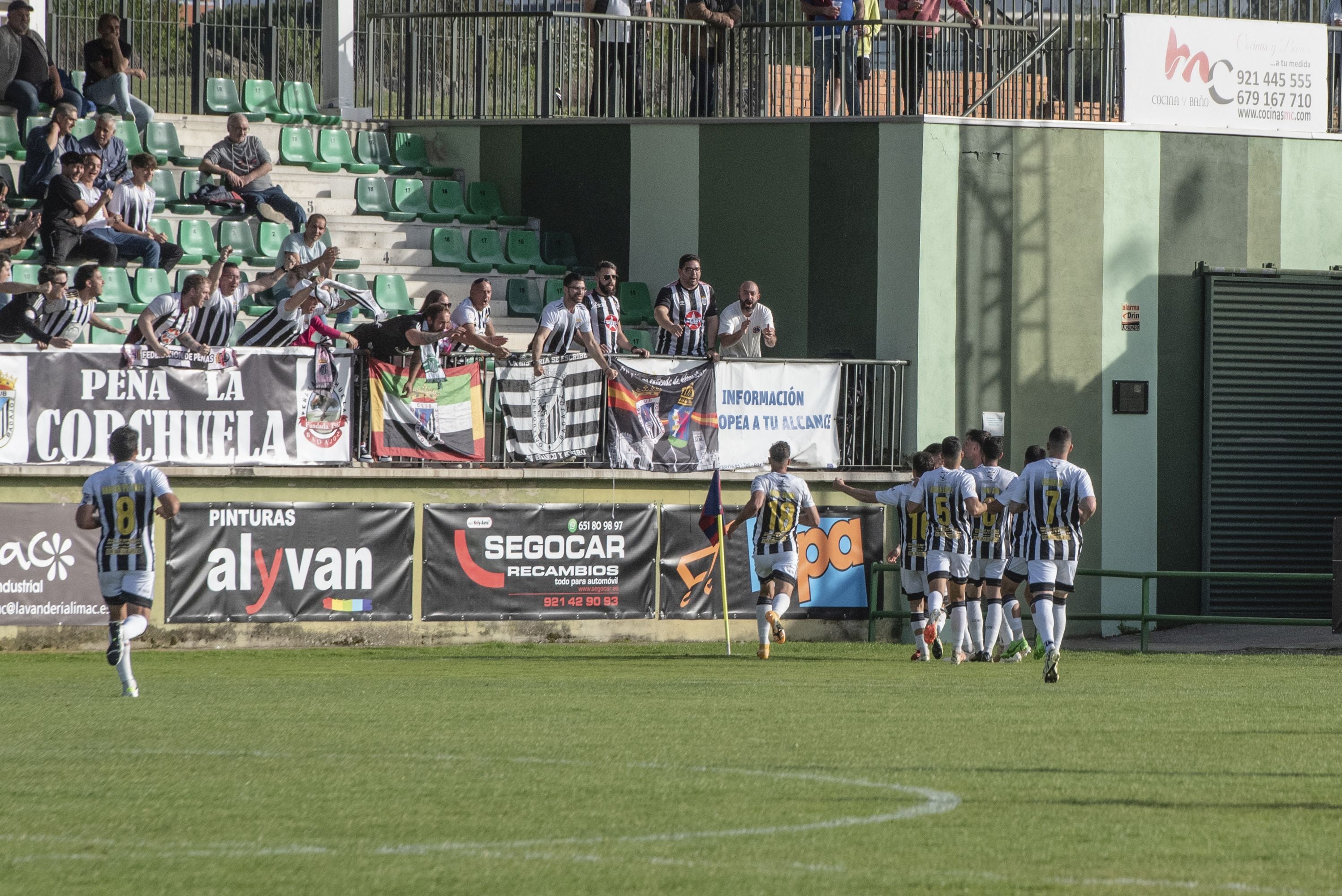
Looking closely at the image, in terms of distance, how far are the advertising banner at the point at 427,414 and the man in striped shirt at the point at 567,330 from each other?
28.4 inches

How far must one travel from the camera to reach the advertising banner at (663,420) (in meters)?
20.4

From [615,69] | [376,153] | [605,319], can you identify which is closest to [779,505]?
[605,319]

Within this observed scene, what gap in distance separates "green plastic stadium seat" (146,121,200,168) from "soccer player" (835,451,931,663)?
9619 mm

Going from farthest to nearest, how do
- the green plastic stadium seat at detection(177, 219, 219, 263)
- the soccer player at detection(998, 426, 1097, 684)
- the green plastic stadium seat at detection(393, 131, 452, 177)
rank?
the green plastic stadium seat at detection(393, 131, 452, 177) → the green plastic stadium seat at detection(177, 219, 219, 263) → the soccer player at detection(998, 426, 1097, 684)

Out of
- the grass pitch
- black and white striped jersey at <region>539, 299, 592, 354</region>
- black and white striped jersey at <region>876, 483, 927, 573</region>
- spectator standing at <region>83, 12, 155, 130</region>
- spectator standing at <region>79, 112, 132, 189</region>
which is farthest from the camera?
spectator standing at <region>83, 12, 155, 130</region>

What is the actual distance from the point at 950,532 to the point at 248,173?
33.0 feet

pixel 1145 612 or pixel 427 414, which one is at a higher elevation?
pixel 427 414

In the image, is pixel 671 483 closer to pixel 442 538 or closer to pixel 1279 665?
pixel 442 538

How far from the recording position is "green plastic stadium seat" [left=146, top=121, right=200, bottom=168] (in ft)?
76.4

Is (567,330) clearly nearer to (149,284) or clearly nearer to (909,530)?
(909,530)

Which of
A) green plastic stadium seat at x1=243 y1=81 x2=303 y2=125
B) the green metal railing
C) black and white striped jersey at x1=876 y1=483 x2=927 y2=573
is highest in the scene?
green plastic stadium seat at x1=243 y1=81 x2=303 y2=125

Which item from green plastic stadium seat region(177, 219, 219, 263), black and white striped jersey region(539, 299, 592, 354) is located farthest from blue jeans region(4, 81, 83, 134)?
black and white striped jersey region(539, 299, 592, 354)

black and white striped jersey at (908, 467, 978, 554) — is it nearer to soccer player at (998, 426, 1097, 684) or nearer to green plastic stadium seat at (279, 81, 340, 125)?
soccer player at (998, 426, 1097, 684)

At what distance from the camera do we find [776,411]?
→ 833 inches
